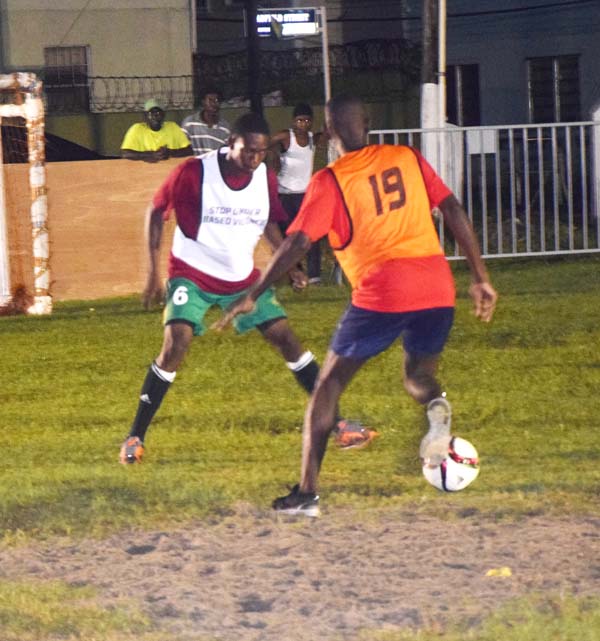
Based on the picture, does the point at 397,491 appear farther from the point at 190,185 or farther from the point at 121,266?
the point at 121,266

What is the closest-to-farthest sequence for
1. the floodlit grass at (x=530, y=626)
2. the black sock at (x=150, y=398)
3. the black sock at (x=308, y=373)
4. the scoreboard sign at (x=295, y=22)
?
1. the floodlit grass at (x=530, y=626)
2. the black sock at (x=150, y=398)
3. the black sock at (x=308, y=373)
4. the scoreboard sign at (x=295, y=22)

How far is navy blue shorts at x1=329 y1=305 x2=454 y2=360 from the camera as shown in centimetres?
679

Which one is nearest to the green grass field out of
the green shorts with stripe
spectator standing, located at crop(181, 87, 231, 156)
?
the green shorts with stripe

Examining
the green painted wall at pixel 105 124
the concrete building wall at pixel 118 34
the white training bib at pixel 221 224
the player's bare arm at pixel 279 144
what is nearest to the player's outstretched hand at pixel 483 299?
the white training bib at pixel 221 224

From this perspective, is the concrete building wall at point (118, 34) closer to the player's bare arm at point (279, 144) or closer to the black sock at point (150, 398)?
the player's bare arm at point (279, 144)

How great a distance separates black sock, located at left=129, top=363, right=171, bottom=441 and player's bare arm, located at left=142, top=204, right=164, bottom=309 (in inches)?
15.5

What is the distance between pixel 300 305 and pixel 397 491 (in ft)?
26.3

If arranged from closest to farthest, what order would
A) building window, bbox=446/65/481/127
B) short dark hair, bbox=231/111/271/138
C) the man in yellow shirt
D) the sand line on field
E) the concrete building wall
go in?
the sand line on field < short dark hair, bbox=231/111/271/138 < the man in yellow shirt < the concrete building wall < building window, bbox=446/65/481/127

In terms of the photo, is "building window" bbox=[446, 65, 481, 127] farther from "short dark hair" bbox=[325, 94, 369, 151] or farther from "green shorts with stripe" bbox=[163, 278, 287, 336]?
"short dark hair" bbox=[325, 94, 369, 151]

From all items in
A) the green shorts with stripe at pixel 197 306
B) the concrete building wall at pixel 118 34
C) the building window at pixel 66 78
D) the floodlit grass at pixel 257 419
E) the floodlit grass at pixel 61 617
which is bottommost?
the floodlit grass at pixel 257 419

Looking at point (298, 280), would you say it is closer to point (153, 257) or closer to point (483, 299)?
point (153, 257)

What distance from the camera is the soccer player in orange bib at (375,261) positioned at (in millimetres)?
6594

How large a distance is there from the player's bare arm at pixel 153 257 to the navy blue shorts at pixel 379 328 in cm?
150

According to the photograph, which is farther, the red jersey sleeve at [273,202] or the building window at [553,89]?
the building window at [553,89]
